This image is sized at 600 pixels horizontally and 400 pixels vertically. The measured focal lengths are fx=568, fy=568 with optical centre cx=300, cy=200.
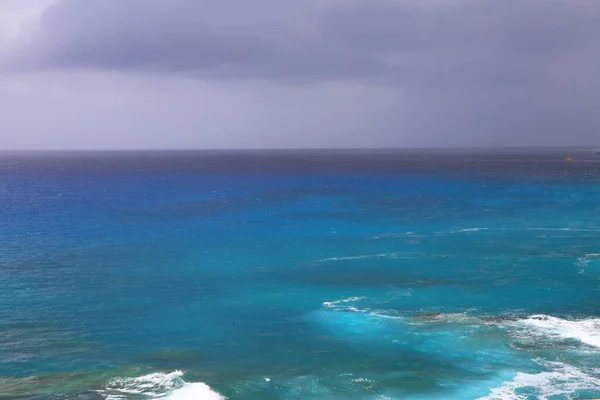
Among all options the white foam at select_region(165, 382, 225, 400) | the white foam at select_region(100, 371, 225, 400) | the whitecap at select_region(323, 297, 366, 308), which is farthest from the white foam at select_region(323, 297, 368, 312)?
the white foam at select_region(165, 382, 225, 400)

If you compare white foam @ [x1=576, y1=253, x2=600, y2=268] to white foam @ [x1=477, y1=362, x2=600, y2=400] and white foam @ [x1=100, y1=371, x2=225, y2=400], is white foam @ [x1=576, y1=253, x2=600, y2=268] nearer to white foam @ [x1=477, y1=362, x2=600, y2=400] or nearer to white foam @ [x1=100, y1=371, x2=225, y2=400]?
white foam @ [x1=477, y1=362, x2=600, y2=400]

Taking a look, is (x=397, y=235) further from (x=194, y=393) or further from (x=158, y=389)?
(x=158, y=389)

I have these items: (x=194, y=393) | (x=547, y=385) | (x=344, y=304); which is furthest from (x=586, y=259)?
(x=194, y=393)

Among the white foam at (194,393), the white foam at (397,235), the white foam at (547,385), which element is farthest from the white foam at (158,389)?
the white foam at (397,235)

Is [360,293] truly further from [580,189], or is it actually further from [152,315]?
[580,189]

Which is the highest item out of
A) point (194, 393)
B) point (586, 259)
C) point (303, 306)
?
point (586, 259)

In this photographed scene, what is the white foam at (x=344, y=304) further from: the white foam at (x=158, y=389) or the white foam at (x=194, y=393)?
the white foam at (x=194, y=393)
